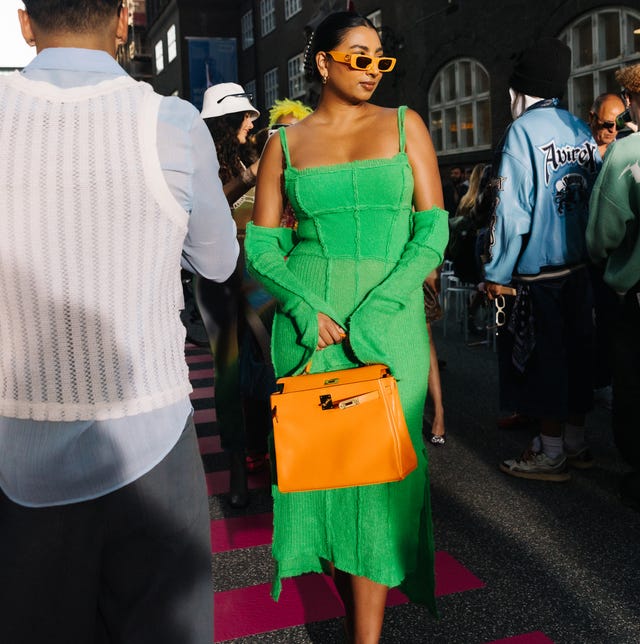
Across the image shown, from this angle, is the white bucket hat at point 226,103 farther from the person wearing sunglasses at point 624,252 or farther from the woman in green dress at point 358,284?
the person wearing sunglasses at point 624,252

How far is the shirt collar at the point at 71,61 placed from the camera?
1421 millimetres

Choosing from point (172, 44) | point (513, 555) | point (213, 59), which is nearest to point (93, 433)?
point (513, 555)

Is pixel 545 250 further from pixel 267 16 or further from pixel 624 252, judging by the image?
pixel 267 16

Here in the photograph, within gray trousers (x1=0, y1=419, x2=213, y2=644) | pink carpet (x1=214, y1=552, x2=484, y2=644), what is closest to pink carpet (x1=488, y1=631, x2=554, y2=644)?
pink carpet (x1=214, y1=552, x2=484, y2=644)

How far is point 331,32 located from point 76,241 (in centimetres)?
149

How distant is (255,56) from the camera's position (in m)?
31.1

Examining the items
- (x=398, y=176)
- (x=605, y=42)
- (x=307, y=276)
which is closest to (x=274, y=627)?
(x=307, y=276)

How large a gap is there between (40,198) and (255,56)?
104 feet

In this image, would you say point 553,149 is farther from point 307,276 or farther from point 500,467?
point 307,276

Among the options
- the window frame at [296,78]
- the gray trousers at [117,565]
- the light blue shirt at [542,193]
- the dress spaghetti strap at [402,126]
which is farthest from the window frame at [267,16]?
the gray trousers at [117,565]

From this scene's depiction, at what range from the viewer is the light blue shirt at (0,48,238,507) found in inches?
55.7

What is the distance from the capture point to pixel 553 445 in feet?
14.2

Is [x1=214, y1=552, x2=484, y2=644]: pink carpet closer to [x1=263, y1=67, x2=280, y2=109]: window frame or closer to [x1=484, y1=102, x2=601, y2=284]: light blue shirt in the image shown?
[x1=484, y1=102, x2=601, y2=284]: light blue shirt

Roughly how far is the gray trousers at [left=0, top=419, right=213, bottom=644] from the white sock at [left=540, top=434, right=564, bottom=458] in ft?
10.1
